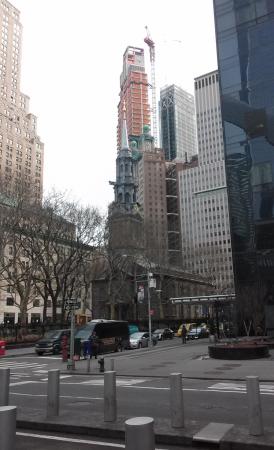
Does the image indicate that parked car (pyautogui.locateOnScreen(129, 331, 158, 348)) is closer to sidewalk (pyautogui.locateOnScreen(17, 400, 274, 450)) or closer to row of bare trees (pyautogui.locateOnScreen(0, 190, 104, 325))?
row of bare trees (pyautogui.locateOnScreen(0, 190, 104, 325))

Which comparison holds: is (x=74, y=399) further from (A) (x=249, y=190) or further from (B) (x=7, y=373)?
(A) (x=249, y=190)

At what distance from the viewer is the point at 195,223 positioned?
133500 millimetres

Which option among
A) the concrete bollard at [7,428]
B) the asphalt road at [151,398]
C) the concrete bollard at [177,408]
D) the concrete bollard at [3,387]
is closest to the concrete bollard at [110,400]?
the asphalt road at [151,398]

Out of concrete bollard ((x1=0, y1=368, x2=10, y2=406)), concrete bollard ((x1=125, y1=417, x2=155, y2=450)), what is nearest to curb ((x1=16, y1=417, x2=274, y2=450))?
concrete bollard ((x1=0, y1=368, x2=10, y2=406))

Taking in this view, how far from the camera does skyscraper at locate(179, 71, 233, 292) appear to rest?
4817 inches

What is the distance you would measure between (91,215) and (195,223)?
89079 mm

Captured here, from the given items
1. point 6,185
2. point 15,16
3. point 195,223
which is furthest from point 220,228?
point 15,16

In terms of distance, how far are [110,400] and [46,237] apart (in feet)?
122

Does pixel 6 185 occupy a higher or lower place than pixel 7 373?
higher

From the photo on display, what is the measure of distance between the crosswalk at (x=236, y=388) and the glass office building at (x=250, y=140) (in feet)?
95.9

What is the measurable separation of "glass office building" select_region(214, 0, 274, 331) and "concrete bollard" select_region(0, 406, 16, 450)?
1581 inches

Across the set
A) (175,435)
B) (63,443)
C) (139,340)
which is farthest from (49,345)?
(175,435)

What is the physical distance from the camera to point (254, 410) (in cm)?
713

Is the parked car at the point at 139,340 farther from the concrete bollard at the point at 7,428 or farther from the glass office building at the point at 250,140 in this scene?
the concrete bollard at the point at 7,428
